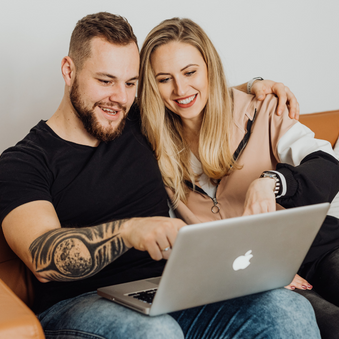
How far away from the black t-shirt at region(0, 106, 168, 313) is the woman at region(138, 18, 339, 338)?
0.58 ft

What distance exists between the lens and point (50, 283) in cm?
135

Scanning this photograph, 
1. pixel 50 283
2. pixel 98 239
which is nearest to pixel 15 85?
pixel 50 283

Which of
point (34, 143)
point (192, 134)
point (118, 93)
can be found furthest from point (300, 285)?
point (34, 143)

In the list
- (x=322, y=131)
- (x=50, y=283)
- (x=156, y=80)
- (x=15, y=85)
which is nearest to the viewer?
(x=50, y=283)

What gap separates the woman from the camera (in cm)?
158

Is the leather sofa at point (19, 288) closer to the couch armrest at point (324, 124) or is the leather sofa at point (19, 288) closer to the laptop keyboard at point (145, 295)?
the couch armrest at point (324, 124)

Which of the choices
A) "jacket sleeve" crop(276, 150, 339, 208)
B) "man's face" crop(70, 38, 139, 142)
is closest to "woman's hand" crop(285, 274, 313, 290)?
"jacket sleeve" crop(276, 150, 339, 208)

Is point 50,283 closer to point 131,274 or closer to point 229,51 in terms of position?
point 131,274

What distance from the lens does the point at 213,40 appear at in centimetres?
226

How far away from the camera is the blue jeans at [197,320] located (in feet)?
3.21

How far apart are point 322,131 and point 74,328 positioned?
1.56 metres

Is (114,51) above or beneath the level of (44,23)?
beneath

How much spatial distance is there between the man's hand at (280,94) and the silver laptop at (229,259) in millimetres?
681

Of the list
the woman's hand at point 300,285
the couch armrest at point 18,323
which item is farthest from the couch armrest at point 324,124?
the couch armrest at point 18,323
